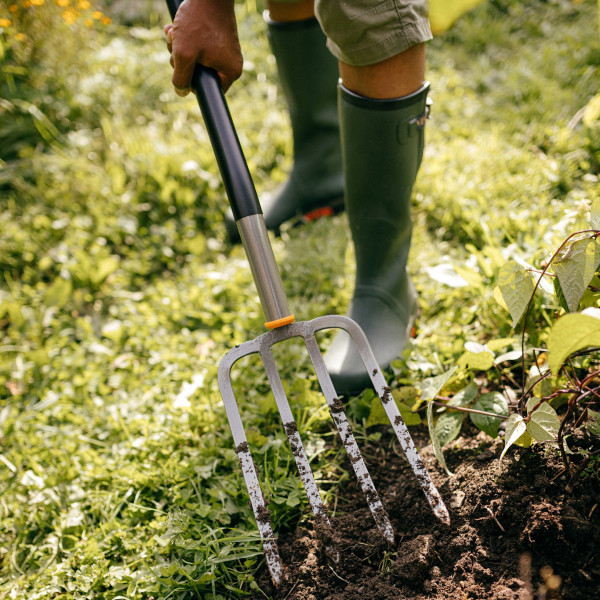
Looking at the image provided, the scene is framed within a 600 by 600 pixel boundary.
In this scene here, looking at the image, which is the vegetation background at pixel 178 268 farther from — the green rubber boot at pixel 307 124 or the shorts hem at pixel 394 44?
the shorts hem at pixel 394 44

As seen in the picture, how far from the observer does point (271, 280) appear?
46.8 inches

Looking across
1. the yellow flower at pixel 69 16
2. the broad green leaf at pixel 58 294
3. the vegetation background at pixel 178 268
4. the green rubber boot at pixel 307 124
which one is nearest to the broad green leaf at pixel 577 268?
the vegetation background at pixel 178 268

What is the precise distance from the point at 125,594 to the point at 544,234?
4.97 feet

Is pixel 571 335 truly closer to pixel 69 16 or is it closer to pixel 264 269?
pixel 264 269

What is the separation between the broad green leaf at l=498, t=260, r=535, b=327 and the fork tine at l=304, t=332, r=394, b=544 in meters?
0.41

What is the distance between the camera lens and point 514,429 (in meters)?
0.96

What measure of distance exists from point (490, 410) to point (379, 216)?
0.62 meters

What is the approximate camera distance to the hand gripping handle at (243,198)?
46.8 inches

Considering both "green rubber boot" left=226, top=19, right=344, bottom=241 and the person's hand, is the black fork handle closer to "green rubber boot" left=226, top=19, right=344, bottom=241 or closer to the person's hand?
the person's hand

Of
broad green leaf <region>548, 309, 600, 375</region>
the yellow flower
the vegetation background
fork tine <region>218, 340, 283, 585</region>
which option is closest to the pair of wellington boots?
the vegetation background

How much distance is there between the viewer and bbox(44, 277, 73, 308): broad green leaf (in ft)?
6.60

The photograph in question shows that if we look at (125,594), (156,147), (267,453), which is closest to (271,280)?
(267,453)

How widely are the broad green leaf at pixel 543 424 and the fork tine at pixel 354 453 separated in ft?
1.10

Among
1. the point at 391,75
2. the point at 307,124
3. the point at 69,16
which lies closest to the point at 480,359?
the point at 391,75
